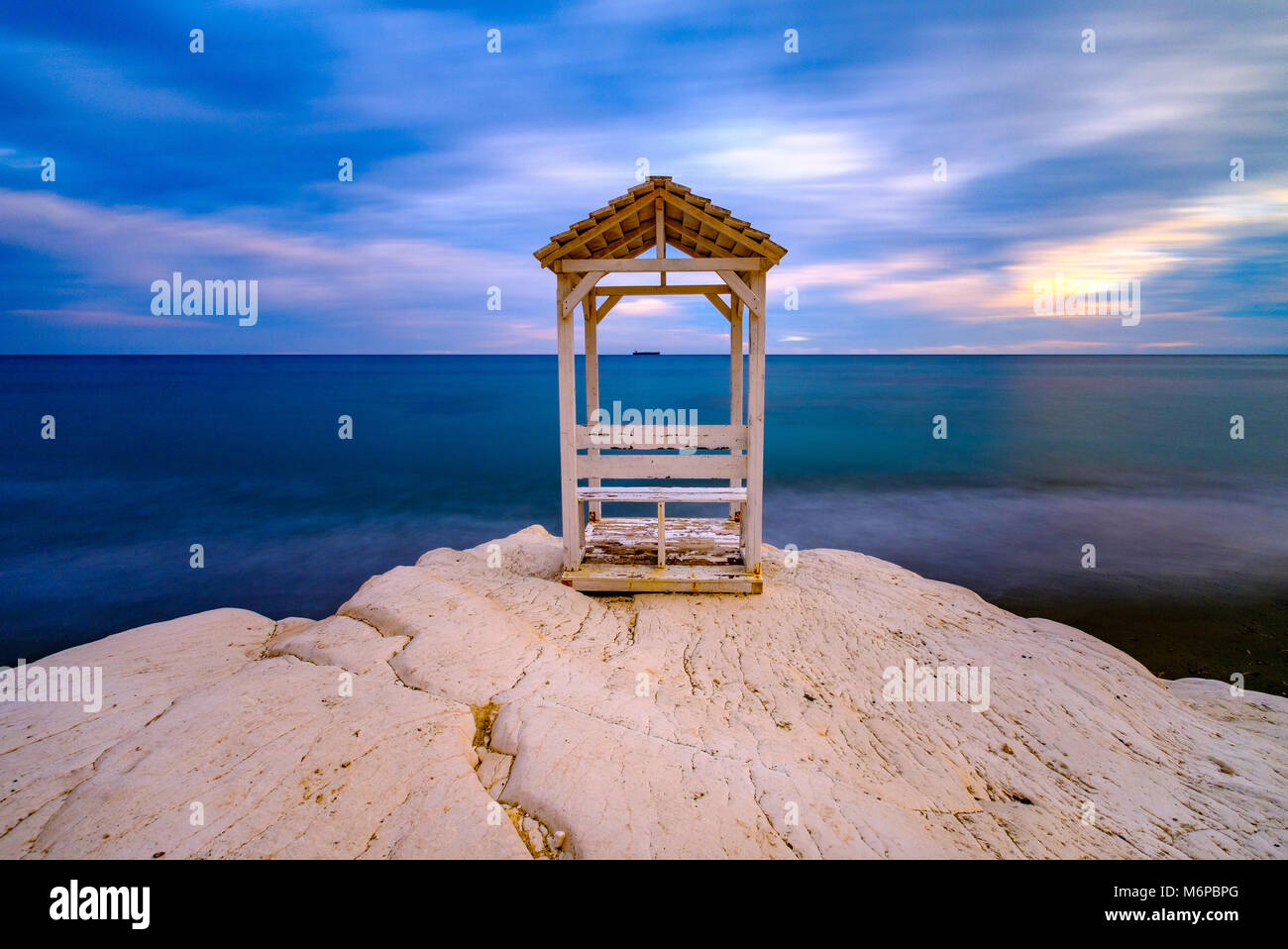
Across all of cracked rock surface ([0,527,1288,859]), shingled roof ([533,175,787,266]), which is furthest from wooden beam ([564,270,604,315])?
cracked rock surface ([0,527,1288,859])

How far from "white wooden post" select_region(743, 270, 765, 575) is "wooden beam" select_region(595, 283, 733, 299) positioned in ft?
5.41

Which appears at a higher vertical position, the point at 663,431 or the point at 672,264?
the point at 672,264

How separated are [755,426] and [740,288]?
1.81 metres

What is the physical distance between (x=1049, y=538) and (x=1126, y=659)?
8591 mm

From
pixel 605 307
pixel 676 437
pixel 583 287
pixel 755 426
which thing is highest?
pixel 605 307

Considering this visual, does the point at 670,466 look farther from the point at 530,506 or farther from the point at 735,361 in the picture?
the point at 530,506

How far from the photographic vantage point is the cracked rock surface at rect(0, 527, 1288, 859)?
389cm

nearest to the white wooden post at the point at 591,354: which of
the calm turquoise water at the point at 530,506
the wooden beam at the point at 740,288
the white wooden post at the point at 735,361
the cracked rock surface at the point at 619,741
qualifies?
the white wooden post at the point at 735,361

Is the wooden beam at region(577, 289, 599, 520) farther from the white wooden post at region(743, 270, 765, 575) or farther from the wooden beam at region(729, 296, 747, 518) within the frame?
the white wooden post at region(743, 270, 765, 575)

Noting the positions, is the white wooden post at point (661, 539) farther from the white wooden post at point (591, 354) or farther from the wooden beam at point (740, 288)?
the wooden beam at point (740, 288)

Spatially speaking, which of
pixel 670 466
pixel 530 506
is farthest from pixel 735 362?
Answer: pixel 530 506

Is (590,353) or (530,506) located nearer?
(590,353)

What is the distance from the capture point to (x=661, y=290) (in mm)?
9398

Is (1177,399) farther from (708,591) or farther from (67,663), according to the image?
(67,663)
